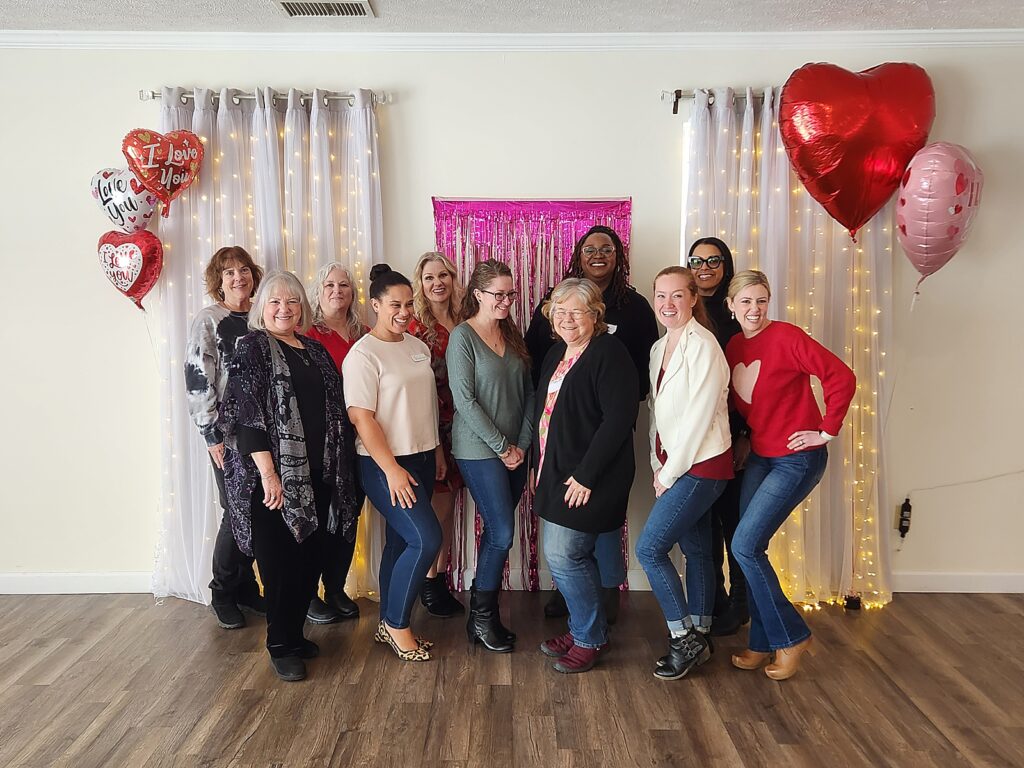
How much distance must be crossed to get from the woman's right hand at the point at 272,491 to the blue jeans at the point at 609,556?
48.4 inches

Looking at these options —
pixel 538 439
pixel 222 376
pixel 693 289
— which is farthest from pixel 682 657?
pixel 222 376

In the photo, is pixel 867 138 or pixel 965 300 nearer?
pixel 867 138

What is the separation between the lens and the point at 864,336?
3.47 metres

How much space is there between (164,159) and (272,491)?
5.32 ft

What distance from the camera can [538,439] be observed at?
2.87 metres

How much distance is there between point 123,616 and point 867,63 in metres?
4.23

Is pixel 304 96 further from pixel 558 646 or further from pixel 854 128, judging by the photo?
pixel 558 646

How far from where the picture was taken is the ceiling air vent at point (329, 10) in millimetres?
3148

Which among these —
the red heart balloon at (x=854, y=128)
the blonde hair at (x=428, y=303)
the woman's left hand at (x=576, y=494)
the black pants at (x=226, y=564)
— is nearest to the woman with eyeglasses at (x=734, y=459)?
the red heart balloon at (x=854, y=128)

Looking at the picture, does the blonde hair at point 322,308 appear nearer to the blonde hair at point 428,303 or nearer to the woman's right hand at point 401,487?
the blonde hair at point 428,303

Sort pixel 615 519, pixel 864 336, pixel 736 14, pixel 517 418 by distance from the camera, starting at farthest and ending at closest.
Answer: pixel 864 336
pixel 736 14
pixel 517 418
pixel 615 519

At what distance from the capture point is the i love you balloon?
3164mm

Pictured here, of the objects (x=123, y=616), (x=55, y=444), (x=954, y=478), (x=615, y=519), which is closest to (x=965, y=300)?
(x=954, y=478)

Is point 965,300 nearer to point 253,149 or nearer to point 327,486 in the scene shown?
point 327,486
